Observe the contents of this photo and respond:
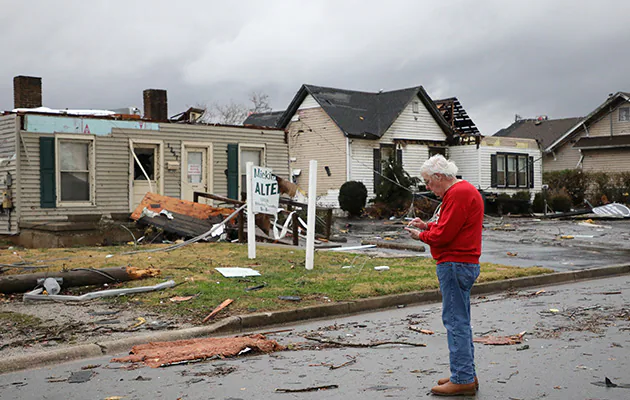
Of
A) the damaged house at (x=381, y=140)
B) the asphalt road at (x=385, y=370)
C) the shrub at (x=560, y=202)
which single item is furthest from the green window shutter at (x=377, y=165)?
the asphalt road at (x=385, y=370)

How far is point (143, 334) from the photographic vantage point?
7.89m

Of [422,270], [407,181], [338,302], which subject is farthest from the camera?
[407,181]

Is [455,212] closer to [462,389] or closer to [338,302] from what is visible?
[462,389]

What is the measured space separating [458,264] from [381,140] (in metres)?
31.7

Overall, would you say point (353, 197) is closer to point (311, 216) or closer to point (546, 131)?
point (311, 216)

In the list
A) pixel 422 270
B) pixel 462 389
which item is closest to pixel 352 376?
pixel 462 389

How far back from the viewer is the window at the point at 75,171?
2098cm

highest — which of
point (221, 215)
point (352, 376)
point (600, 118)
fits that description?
point (600, 118)

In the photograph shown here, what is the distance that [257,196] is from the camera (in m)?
13.8

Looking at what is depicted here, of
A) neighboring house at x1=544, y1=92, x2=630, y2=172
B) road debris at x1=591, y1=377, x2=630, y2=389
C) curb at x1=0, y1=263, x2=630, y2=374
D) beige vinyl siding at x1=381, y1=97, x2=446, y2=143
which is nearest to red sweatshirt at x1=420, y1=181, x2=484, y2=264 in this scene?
road debris at x1=591, y1=377, x2=630, y2=389

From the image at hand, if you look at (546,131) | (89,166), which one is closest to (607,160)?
(546,131)

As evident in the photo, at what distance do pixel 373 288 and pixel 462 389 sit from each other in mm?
5241

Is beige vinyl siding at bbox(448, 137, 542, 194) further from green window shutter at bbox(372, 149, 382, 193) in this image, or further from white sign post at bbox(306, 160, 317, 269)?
white sign post at bbox(306, 160, 317, 269)

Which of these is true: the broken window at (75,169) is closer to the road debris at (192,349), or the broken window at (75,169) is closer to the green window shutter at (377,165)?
the road debris at (192,349)
